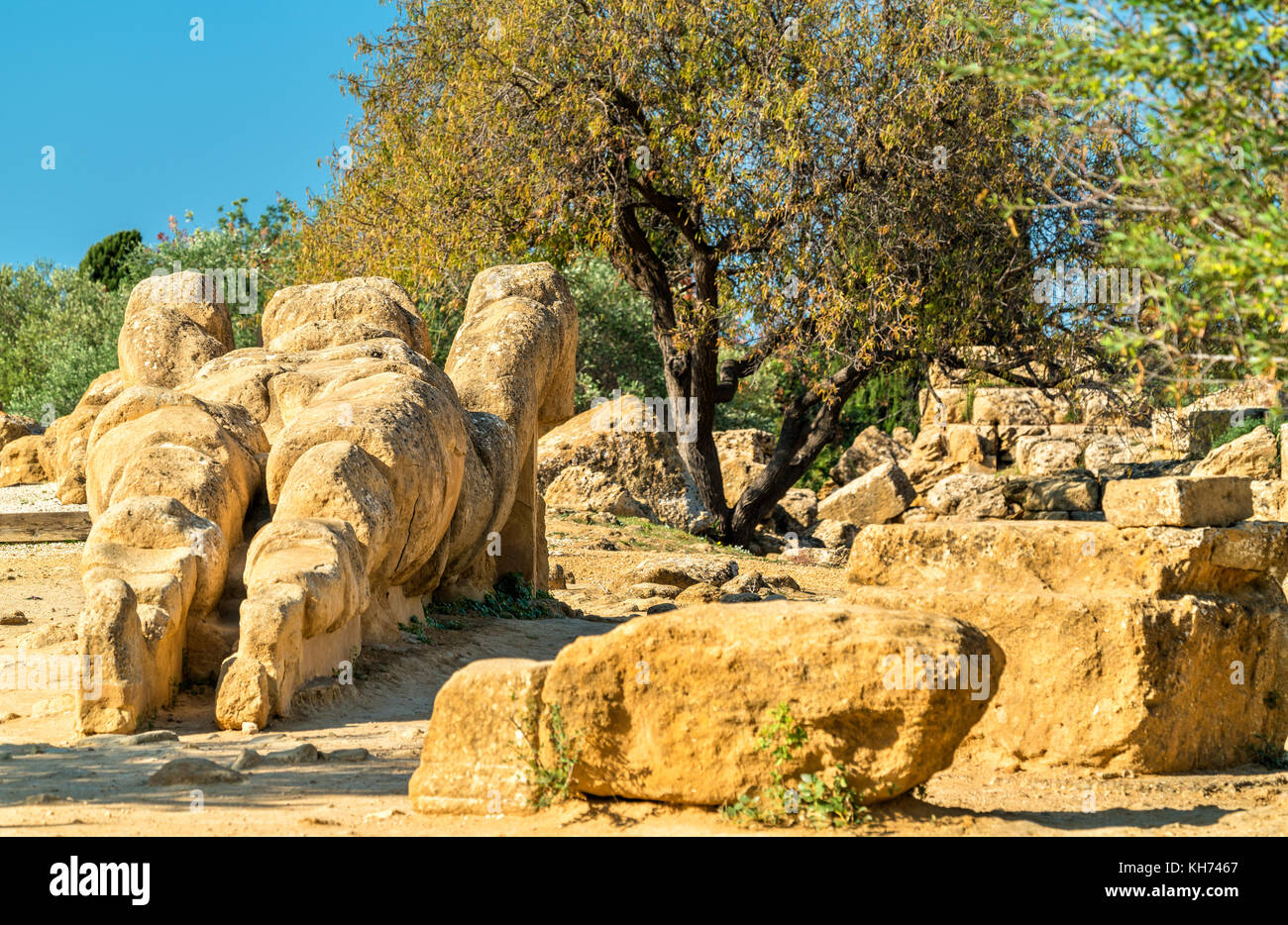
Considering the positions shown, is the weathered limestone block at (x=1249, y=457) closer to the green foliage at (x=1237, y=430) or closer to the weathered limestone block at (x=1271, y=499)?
the weathered limestone block at (x=1271, y=499)

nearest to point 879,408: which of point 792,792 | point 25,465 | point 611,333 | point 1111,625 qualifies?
point 611,333

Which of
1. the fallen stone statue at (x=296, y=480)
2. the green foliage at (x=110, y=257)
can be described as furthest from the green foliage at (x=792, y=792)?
the green foliage at (x=110, y=257)

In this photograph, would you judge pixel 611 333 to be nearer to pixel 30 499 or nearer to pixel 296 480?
pixel 30 499

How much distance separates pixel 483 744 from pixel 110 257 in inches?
1301

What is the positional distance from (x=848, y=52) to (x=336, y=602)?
36.2 feet

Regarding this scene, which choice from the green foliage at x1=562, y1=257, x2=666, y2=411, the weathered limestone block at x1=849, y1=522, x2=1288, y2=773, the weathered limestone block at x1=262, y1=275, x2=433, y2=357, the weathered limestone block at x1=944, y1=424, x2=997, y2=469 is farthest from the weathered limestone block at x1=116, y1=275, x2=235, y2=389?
the weathered limestone block at x1=944, y1=424, x2=997, y2=469

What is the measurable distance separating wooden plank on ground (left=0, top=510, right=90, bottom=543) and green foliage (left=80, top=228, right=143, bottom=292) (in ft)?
70.4

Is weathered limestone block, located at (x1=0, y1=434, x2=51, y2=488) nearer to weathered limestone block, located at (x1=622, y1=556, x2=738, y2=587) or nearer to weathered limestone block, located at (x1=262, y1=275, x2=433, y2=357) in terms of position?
weathered limestone block, located at (x1=262, y1=275, x2=433, y2=357)

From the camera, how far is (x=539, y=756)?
15.9 feet

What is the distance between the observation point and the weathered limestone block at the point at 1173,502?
19.6 feet

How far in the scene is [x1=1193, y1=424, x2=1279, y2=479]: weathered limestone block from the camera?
710 inches

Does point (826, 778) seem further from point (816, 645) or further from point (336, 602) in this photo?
point (336, 602)

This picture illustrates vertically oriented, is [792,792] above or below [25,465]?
below

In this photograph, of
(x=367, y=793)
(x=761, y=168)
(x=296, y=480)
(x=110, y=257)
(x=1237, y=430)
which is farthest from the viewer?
(x=110, y=257)
